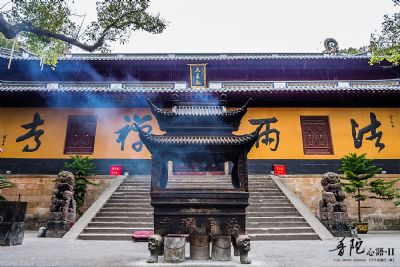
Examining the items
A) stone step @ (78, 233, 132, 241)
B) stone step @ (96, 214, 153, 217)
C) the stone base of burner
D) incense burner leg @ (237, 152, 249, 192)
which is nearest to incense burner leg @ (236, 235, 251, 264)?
the stone base of burner

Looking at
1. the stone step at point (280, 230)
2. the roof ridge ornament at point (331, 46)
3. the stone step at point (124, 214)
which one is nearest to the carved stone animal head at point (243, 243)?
the stone step at point (280, 230)

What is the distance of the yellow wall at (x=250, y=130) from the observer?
13.4m

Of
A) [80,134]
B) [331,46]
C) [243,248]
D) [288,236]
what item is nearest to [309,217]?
[288,236]

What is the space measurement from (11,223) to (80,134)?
7.27 meters

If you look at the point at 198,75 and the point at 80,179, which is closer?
the point at 80,179

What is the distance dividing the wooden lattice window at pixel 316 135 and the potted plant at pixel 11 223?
38.7 feet

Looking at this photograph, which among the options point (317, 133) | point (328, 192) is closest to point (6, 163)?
point (328, 192)

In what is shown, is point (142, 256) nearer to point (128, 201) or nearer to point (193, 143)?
point (193, 143)

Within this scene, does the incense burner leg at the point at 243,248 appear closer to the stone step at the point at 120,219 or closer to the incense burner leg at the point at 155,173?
the incense burner leg at the point at 155,173

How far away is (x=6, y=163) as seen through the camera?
13.2m

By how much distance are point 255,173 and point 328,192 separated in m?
4.33

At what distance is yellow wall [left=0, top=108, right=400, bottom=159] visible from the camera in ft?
44.1

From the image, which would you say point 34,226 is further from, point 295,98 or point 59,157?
point 295,98

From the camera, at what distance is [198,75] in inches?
632
